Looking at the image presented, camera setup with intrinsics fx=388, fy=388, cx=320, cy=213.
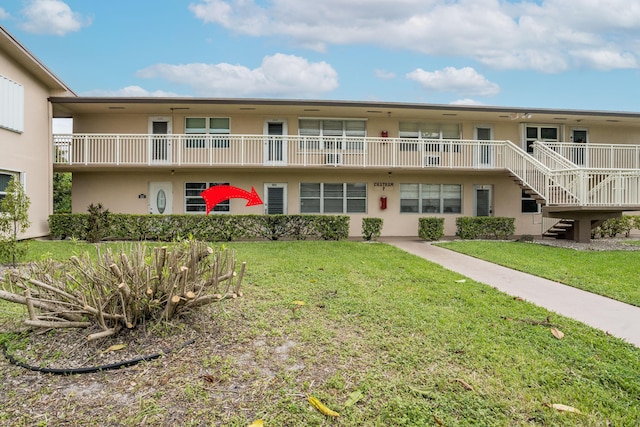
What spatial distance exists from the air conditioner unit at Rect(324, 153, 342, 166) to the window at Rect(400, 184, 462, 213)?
3170 mm

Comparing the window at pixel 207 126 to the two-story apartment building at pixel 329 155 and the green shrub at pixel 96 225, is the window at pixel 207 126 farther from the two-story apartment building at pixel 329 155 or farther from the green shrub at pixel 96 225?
the green shrub at pixel 96 225

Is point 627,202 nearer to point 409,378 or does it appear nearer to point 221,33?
point 409,378

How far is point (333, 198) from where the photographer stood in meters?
16.7

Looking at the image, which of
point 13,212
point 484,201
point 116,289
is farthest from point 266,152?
point 116,289

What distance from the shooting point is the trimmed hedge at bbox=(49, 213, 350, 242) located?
13609mm

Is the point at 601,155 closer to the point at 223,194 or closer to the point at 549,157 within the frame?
the point at 549,157

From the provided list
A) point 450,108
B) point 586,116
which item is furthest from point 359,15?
point 586,116

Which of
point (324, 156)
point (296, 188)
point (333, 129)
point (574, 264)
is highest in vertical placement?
point (333, 129)

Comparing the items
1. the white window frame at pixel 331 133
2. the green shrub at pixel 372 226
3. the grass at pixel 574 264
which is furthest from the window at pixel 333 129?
the grass at pixel 574 264

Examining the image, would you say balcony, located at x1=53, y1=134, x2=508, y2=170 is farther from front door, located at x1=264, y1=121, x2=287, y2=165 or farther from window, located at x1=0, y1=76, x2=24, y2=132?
window, located at x1=0, y1=76, x2=24, y2=132

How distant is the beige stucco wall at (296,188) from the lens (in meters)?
16.1

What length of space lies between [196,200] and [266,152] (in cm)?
367

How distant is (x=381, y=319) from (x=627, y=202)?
12.5 metres

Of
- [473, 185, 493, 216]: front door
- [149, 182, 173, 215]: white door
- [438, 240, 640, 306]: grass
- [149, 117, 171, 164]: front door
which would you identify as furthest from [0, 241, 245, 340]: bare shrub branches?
[473, 185, 493, 216]: front door
